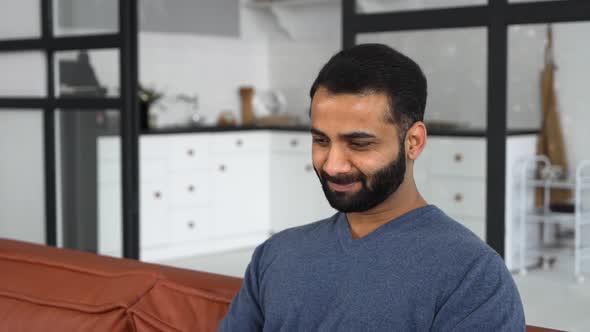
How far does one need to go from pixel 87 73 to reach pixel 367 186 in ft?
7.91

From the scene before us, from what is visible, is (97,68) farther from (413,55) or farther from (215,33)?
(215,33)

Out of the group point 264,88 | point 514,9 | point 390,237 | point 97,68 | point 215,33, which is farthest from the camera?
point 264,88

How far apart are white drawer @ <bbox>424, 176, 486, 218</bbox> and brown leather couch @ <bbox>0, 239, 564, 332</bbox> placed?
3.50ft

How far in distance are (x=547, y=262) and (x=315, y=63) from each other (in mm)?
4219

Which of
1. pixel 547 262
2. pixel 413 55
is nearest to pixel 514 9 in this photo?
pixel 413 55

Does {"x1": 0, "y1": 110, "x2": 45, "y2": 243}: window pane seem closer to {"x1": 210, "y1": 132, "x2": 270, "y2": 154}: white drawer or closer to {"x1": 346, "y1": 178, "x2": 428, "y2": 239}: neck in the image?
{"x1": 210, "y1": 132, "x2": 270, "y2": 154}: white drawer

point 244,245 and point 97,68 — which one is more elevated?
point 97,68

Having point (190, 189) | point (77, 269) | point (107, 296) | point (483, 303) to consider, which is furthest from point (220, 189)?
point (483, 303)

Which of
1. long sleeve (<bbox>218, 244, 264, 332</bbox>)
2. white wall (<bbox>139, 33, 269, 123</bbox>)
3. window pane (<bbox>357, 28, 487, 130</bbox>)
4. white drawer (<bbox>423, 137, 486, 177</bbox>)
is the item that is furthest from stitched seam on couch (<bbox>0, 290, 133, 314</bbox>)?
white wall (<bbox>139, 33, 269, 123</bbox>)

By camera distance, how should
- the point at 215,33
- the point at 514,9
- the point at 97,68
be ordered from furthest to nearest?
1. the point at 215,33
2. the point at 97,68
3. the point at 514,9

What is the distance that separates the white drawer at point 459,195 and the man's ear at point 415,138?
1244 mm

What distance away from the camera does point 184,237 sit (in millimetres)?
5730

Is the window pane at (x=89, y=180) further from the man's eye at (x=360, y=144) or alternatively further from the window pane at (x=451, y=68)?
the man's eye at (x=360, y=144)

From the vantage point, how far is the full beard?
3.63 feet
